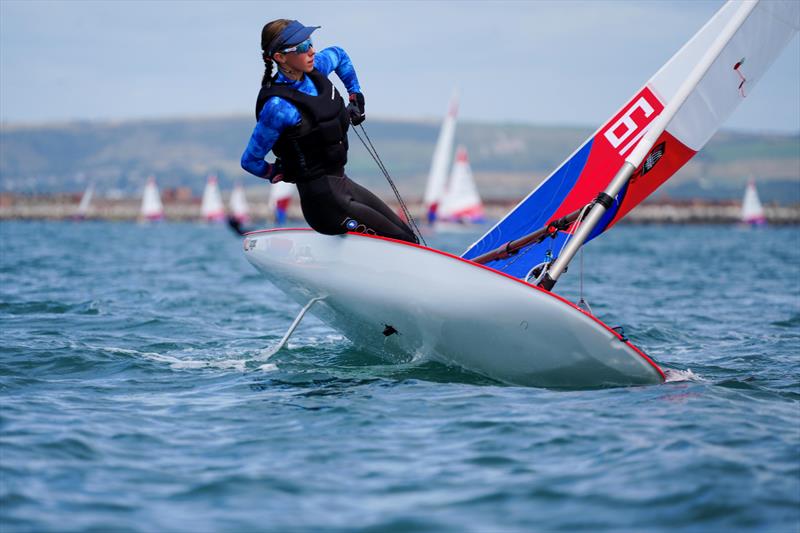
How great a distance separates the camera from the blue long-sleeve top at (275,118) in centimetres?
593

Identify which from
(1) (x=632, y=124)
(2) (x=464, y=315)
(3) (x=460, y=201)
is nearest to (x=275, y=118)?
(2) (x=464, y=315)

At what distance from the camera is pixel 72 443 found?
15.7 feet

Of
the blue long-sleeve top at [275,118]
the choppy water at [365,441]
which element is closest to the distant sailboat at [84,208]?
the choppy water at [365,441]

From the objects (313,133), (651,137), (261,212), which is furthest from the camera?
(261,212)

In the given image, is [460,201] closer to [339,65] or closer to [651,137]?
[339,65]

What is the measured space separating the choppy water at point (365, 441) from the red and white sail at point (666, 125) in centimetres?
129

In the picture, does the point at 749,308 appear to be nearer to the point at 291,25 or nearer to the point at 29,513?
the point at 291,25

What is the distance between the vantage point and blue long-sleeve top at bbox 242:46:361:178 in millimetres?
5934

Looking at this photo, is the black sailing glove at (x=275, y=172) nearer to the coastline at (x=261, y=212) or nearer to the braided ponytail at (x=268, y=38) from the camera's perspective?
the braided ponytail at (x=268, y=38)

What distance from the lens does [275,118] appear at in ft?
19.4

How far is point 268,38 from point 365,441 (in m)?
2.61

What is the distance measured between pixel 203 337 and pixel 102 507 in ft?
16.7

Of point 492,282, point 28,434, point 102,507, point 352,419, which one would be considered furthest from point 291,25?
point 102,507

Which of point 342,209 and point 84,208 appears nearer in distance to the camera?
point 342,209
